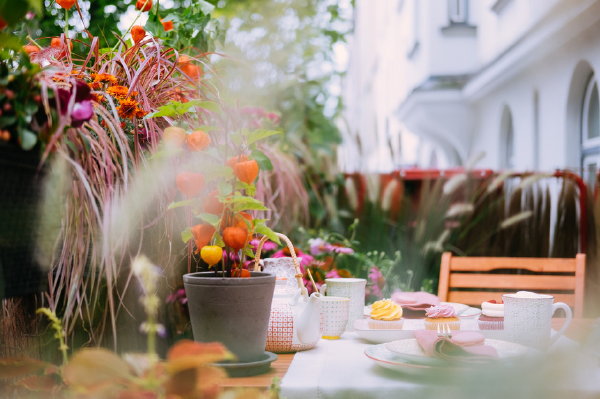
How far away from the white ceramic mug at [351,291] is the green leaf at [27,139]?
76 centimetres

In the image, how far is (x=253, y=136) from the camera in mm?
1007

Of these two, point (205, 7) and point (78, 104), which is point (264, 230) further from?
point (205, 7)

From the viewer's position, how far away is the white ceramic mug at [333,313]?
4.28 feet

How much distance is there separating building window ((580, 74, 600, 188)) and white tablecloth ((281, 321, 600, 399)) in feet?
10.4

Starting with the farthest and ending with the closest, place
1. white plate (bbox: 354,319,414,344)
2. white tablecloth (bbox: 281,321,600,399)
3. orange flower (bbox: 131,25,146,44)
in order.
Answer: orange flower (bbox: 131,25,146,44) < white plate (bbox: 354,319,414,344) < white tablecloth (bbox: 281,321,600,399)

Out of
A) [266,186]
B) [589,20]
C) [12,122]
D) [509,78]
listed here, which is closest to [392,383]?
[12,122]

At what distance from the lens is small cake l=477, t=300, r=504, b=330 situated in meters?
1.35

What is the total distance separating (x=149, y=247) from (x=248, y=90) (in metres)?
1.18

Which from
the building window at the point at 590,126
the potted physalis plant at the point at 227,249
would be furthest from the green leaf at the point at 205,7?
the building window at the point at 590,126

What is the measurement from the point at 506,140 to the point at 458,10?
4.98 feet

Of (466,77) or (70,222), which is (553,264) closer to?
(70,222)

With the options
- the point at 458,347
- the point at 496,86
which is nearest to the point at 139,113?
the point at 458,347

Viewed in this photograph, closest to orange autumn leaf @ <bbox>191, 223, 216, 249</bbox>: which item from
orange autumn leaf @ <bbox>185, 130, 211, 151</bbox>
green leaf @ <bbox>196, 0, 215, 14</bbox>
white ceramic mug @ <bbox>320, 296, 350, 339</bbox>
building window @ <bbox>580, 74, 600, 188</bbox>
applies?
orange autumn leaf @ <bbox>185, 130, 211, 151</bbox>

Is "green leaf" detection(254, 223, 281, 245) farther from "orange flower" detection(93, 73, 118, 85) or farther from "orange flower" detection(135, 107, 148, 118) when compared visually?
"orange flower" detection(93, 73, 118, 85)
